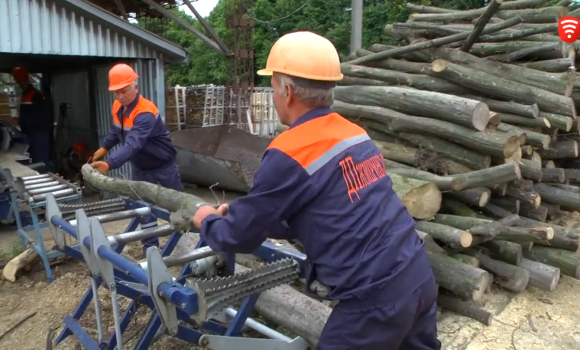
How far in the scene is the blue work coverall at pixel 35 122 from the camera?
28.5ft

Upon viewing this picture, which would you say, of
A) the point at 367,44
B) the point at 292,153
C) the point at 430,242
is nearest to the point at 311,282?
the point at 292,153

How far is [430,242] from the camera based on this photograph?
4520 mm

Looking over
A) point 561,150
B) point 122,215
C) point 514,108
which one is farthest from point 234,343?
point 561,150

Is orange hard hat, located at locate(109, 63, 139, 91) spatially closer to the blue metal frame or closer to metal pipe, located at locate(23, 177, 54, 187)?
the blue metal frame

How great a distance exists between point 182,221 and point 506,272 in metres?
3.48

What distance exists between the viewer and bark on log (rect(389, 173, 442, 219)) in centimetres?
459

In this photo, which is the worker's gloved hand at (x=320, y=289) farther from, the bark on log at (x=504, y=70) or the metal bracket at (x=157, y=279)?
the bark on log at (x=504, y=70)

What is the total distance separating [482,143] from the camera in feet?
16.1

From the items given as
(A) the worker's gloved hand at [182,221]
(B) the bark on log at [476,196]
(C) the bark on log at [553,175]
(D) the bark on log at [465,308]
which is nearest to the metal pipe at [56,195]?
(A) the worker's gloved hand at [182,221]

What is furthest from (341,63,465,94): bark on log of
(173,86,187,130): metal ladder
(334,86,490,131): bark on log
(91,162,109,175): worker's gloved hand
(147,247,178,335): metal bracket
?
(173,86,187,130): metal ladder

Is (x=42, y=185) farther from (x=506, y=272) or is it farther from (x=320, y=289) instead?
(x=506, y=272)

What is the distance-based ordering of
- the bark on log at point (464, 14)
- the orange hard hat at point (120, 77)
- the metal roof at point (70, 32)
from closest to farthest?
the orange hard hat at point (120, 77) < the metal roof at point (70, 32) < the bark on log at point (464, 14)

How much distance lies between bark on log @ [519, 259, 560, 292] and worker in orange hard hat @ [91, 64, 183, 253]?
378 cm

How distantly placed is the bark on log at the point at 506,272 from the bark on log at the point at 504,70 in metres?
1.92
